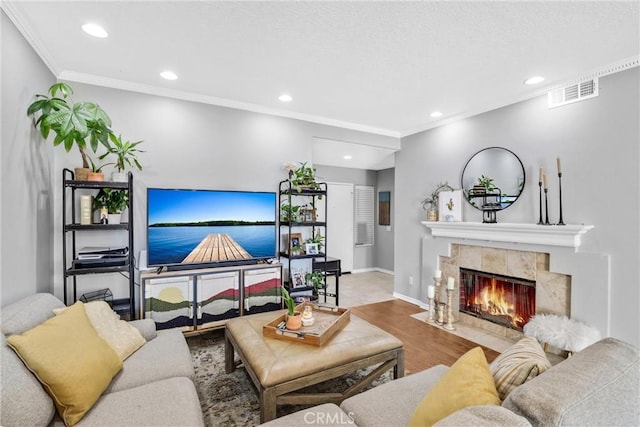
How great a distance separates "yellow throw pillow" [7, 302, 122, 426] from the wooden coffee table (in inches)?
30.9

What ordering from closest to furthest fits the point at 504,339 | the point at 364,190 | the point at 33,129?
the point at 33,129, the point at 504,339, the point at 364,190

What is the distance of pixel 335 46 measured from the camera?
2.34m

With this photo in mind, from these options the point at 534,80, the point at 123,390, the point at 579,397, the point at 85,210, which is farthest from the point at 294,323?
the point at 534,80

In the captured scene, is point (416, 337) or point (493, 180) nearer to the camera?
point (416, 337)

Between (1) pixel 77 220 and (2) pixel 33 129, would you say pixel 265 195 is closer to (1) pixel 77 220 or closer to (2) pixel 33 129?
(1) pixel 77 220

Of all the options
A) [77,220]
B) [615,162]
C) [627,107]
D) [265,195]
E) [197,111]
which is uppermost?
[197,111]

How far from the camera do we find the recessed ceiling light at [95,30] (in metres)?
2.13

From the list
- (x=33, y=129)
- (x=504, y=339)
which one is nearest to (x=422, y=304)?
(x=504, y=339)

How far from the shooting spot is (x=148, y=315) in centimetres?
286

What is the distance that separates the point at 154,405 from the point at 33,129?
90.6 inches

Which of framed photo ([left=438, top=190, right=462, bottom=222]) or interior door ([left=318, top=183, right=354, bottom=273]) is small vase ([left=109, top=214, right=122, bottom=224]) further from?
interior door ([left=318, top=183, right=354, bottom=273])

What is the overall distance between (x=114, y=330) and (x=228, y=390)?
927mm

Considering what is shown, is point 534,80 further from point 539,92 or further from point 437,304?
point 437,304

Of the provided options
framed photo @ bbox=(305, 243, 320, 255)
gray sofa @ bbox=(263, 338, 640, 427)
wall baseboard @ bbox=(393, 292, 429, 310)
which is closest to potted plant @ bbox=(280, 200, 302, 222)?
framed photo @ bbox=(305, 243, 320, 255)
